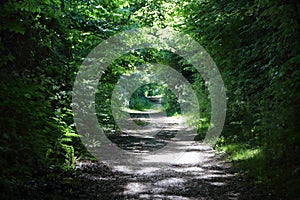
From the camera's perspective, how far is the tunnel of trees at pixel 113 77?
519 centimetres

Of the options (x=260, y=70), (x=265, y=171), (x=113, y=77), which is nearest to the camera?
(x=265, y=171)

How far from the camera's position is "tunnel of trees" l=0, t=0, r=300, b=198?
5191 millimetres

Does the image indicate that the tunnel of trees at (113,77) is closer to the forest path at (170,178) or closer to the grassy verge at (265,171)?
the grassy verge at (265,171)

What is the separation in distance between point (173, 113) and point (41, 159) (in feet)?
77.4

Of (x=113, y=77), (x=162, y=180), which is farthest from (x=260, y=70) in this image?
(x=113, y=77)

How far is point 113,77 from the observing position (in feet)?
39.5

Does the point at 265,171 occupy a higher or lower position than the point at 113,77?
lower

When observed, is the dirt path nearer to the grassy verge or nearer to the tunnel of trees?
the grassy verge

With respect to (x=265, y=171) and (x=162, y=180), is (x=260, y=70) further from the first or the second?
(x=162, y=180)

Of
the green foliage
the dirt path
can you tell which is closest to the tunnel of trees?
the green foliage

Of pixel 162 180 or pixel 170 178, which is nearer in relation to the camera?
pixel 162 180

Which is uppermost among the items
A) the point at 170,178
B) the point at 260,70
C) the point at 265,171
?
the point at 260,70

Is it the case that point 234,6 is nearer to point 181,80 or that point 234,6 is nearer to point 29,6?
point 29,6

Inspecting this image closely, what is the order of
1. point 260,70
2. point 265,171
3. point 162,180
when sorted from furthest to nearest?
point 260,70
point 162,180
point 265,171
